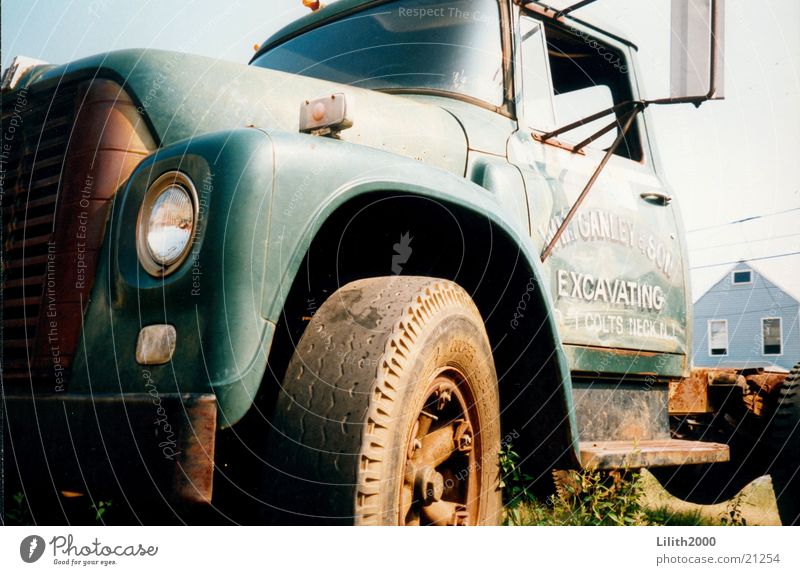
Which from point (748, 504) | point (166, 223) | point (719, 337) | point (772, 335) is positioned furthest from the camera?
point (719, 337)

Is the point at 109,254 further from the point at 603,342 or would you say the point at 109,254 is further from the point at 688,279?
the point at 688,279

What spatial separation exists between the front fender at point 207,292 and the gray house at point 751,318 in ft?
8.27

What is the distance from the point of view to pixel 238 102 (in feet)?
8.07

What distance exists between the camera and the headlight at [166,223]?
1.87 m

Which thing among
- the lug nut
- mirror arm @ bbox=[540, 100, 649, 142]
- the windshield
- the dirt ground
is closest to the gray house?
the dirt ground

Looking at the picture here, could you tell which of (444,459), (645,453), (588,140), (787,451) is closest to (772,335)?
(787,451)

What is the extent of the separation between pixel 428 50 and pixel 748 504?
9.97ft

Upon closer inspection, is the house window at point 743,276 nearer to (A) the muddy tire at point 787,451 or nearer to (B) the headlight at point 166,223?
(A) the muddy tire at point 787,451

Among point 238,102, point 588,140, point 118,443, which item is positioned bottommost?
point 118,443

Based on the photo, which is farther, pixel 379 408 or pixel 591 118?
pixel 591 118

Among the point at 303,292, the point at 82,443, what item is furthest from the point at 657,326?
the point at 82,443

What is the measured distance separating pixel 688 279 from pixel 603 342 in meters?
0.85

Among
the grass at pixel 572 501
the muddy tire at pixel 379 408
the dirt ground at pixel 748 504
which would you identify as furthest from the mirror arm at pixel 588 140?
the dirt ground at pixel 748 504

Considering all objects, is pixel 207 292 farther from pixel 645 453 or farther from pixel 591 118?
pixel 645 453
